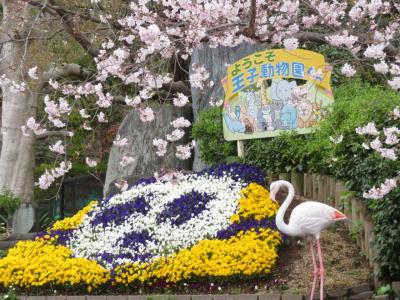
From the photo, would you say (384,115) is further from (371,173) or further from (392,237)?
(392,237)

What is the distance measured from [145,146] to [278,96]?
144 inches

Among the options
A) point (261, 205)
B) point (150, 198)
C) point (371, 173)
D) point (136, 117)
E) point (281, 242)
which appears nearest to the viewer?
point (371, 173)

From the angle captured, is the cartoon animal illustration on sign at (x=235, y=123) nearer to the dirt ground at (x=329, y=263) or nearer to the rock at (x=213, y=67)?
the rock at (x=213, y=67)

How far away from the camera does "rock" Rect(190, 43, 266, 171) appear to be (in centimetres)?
1224

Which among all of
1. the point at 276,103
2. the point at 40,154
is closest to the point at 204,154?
the point at 276,103

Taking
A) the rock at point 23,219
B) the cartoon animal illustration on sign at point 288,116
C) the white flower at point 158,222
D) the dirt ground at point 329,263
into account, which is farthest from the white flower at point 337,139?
the rock at point 23,219

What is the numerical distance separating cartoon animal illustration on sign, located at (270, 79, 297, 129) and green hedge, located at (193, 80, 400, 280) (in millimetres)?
331

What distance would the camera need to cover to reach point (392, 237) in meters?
6.19

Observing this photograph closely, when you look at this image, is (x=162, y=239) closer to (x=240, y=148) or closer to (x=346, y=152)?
(x=346, y=152)

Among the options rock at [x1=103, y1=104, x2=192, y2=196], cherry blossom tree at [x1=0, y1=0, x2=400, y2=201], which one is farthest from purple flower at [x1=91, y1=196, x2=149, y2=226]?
rock at [x1=103, y1=104, x2=192, y2=196]

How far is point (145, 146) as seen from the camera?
42.7 ft

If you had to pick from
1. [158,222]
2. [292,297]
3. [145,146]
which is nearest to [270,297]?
[292,297]

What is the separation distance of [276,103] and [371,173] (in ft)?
11.4

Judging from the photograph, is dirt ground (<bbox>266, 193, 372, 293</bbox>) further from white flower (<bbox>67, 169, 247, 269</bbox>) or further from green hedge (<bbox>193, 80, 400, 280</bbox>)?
white flower (<bbox>67, 169, 247, 269</bbox>)
